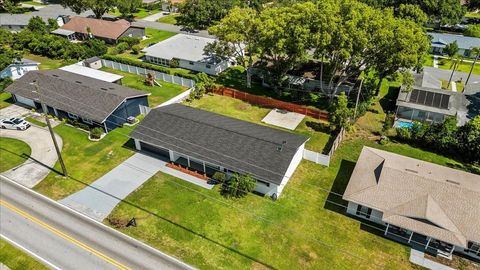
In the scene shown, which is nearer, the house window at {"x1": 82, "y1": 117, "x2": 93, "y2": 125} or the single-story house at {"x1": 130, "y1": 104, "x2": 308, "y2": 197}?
the single-story house at {"x1": 130, "y1": 104, "x2": 308, "y2": 197}

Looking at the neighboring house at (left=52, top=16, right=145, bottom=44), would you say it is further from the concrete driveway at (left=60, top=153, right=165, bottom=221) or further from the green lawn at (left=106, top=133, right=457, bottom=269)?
the green lawn at (left=106, top=133, right=457, bottom=269)


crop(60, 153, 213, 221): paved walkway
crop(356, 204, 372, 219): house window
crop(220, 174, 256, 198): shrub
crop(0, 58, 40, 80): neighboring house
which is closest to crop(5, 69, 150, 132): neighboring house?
crop(0, 58, 40, 80): neighboring house

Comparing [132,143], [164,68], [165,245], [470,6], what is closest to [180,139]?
[132,143]

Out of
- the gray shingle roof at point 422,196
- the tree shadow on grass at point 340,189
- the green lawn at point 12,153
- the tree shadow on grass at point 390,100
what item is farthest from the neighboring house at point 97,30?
the gray shingle roof at point 422,196

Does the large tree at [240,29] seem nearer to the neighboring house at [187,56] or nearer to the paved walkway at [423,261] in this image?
the neighboring house at [187,56]

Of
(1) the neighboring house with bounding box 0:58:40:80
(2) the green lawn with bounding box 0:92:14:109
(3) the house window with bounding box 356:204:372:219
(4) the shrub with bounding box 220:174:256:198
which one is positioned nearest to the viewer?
(3) the house window with bounding box 356:204:372:219

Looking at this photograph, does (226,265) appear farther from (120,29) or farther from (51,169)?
(120,29)
